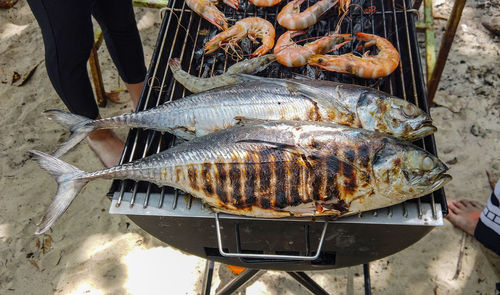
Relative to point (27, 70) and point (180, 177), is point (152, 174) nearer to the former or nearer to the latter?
point (180, 177)

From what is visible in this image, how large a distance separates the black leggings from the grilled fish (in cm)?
57

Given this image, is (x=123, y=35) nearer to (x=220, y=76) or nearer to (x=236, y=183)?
(x=220, y=76)

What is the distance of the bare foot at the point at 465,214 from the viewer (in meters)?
3.41

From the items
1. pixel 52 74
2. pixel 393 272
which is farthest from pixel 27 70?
pixel 393 272

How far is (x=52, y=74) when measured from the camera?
2.96 metres

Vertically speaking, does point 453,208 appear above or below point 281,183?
below

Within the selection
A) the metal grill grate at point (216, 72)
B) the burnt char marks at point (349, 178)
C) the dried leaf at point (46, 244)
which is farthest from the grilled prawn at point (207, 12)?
the dried leaf at point (46, 244)

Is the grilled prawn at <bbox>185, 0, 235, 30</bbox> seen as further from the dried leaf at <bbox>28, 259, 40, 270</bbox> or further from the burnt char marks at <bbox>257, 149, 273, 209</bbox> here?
the dried leaf at <bbox>28, 259, 40, 270</bbox>

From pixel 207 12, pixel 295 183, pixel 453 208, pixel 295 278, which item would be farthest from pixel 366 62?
pixel 453 208

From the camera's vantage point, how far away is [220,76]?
2.71 m

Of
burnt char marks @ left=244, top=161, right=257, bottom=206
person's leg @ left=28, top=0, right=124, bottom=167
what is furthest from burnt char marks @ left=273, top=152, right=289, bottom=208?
person's leg @ left=28, top=0, right=124, bottom=167

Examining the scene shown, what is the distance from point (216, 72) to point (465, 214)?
2364 mm

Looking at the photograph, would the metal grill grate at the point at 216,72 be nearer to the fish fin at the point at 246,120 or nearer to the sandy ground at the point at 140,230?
the fish fin at the point at 246,120

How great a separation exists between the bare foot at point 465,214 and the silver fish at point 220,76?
2035mm
